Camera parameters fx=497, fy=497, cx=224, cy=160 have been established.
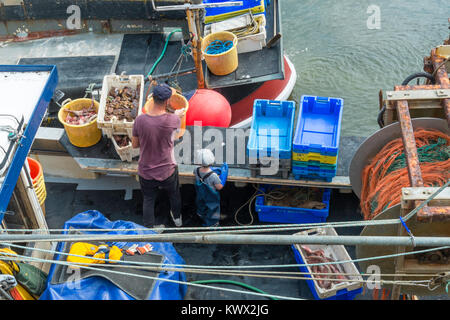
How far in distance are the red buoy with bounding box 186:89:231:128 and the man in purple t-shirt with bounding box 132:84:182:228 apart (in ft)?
4.55

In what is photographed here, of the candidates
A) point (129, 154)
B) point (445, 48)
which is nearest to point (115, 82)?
point (129, 154)

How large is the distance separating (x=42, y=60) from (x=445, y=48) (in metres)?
7.16

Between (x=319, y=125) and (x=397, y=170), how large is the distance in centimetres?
241

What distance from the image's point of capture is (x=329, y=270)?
6.05m

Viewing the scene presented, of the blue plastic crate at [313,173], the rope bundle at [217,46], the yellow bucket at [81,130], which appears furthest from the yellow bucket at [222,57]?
the blue plastic crate at [313,173]

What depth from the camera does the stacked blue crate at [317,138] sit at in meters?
6.16

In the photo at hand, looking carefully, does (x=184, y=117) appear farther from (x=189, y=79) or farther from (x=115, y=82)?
(x=189, y=79)

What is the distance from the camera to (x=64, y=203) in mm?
7488

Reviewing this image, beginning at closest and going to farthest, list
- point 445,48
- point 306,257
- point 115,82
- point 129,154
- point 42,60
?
point 445,48
point 306,257
point 129,154
point 115,82
point 42,60

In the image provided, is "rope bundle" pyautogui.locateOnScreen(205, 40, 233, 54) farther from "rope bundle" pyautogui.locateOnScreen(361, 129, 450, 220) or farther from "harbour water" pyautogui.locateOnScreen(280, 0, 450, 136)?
"rope bundle" pyautogui.locateOnScreen(361, 129, 450, 220)

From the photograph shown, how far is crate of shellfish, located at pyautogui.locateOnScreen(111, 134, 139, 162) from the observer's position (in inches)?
268

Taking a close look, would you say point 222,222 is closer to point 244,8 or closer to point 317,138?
point 317,138

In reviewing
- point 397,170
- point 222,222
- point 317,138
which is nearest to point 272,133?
point 317,138

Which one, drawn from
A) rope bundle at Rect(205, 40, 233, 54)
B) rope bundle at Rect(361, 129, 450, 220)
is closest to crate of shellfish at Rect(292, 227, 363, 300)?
rope bundle at Rect(361, 129, 450, 220)
